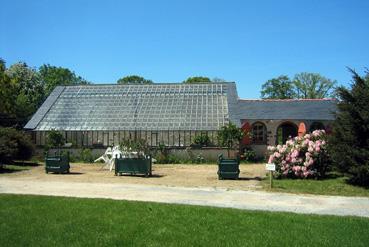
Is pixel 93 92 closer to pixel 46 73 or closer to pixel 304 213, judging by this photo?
pixel 304 213

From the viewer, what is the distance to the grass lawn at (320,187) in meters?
14.6

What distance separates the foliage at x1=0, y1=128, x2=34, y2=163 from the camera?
2117 centimetres

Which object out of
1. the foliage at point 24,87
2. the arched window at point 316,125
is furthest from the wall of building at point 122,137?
the arched window at point 316,125

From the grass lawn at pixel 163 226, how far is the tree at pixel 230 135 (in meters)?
16.7

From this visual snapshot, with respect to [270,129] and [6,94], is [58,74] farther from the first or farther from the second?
[270,129]

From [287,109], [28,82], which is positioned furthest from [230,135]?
[28,82]

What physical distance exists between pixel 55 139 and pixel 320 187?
747 inches

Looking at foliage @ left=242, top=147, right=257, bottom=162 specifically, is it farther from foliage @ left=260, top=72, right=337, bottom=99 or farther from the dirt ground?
foliage @ left=260, top=72, right=337, bottom=99

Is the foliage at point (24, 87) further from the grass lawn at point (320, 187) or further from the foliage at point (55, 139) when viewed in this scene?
the grass lawn at point (320, 187)

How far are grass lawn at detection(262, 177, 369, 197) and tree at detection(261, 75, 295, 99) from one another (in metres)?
60.2

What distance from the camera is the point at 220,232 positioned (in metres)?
8.26

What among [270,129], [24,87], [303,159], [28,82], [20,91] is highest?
[28,82]

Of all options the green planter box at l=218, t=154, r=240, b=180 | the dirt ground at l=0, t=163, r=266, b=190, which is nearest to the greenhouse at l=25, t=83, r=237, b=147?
the dirt ground at l=0, t=163, r=266, b=190

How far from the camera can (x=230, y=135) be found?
27.3 meters
